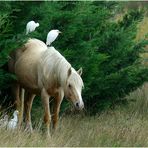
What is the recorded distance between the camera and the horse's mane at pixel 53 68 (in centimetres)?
823

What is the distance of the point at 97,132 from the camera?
9.16m

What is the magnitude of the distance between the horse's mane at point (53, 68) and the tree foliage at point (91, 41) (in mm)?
468

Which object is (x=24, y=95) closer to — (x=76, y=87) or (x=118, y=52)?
(x=76, y=87)

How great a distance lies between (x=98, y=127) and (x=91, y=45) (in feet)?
5.30

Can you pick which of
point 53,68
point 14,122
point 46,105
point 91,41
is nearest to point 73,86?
point 53,68

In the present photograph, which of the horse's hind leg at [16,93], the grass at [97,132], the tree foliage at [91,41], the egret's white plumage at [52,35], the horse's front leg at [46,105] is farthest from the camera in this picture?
the horse's hind leg at [16,93]

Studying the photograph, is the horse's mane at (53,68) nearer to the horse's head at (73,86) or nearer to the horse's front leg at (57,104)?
the horse's head at (73,86)

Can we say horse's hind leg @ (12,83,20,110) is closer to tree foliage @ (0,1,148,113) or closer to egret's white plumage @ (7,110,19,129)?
tree foliage @ (0,1,148,113)

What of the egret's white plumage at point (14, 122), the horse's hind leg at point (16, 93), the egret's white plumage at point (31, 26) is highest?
the egret's white plumage at point (31, 26)

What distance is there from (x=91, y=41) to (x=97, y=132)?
2032mm

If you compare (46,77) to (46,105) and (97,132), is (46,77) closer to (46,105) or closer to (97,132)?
(46,105)

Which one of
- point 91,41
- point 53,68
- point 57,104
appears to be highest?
point 91,41

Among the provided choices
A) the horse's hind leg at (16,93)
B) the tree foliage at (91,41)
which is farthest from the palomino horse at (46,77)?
the tree foliage at (91,41)

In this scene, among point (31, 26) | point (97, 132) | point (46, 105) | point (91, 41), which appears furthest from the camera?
point (91, 41)
